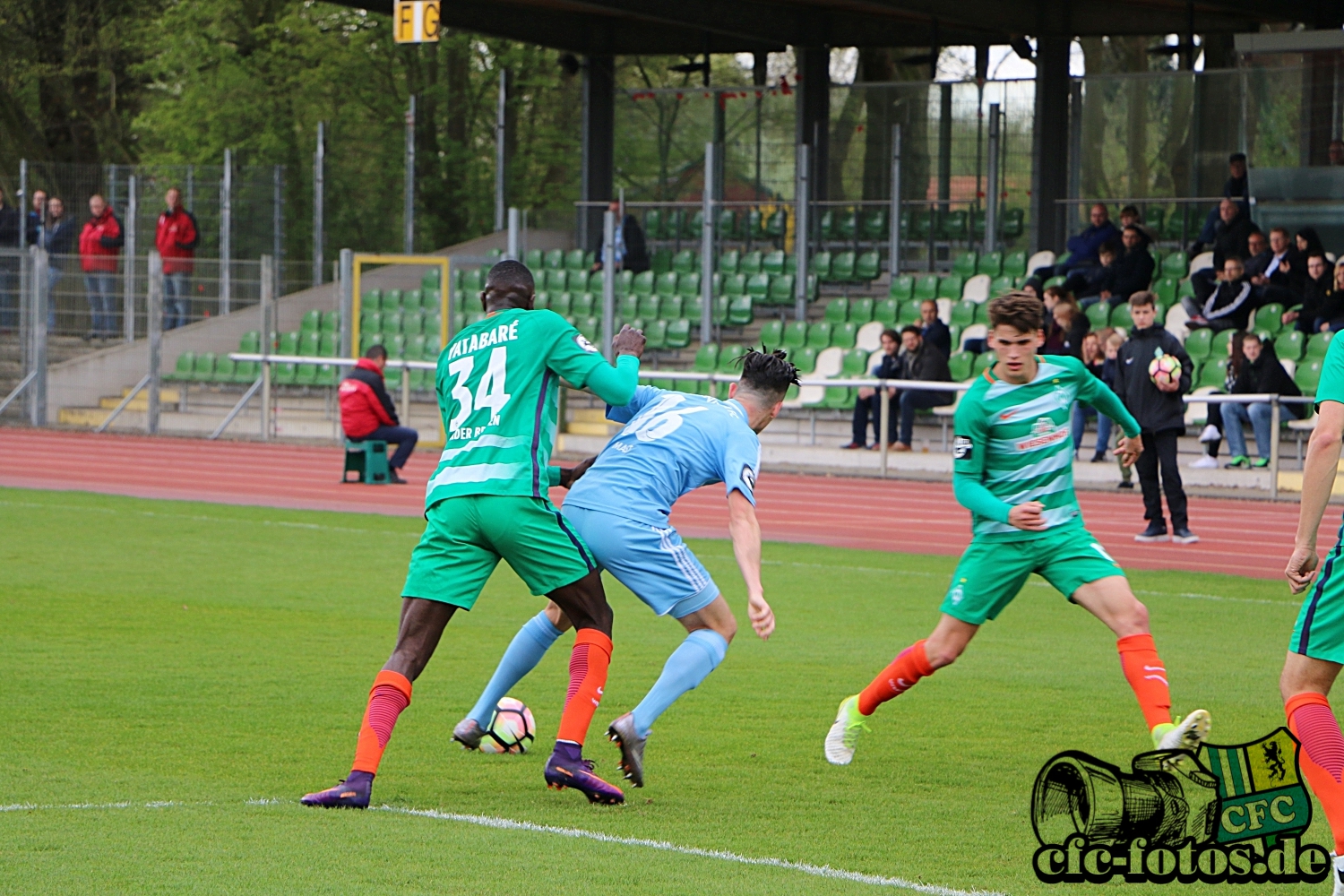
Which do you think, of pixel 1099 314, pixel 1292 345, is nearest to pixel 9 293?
pixel 1099 314

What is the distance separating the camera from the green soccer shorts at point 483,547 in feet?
19.3

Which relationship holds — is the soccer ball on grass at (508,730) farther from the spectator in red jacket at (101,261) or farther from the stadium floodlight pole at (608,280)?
the spectator in red jacket at (101,261)

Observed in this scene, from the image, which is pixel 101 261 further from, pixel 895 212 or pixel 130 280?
pixel 895 212

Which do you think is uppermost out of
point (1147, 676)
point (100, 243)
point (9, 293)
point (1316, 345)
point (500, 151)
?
point (500, 151)

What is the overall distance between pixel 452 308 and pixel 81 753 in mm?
20442

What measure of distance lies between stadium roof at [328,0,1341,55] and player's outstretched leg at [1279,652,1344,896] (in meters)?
21.3

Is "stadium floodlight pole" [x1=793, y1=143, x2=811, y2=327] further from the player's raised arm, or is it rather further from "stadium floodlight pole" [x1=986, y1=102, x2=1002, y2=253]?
the player's raised arm

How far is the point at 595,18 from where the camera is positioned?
3106cm

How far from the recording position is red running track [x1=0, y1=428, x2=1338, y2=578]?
14766mm

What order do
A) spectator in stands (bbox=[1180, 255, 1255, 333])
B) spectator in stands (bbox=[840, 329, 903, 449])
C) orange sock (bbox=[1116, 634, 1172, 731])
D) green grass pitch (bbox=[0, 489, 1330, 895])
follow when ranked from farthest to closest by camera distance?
spectator in stands (bbox=[840, 329, 903, 449]) < spectator in stands (bbox=[1180, 255, 1255, 333]) < orange sock (bbox=[1116, 634, 1172, 731]) < green grass pitch (bbox=[0, 489, 1330, 895])

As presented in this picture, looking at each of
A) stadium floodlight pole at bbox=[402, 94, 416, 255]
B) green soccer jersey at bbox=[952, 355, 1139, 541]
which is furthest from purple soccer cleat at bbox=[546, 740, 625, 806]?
stadium floodlight pole at bbox=[402, 94, 416, 255]

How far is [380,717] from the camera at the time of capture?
226 inches

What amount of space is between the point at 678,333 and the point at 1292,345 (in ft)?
30.1

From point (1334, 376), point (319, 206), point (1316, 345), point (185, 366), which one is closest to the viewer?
point (1334, 376)
